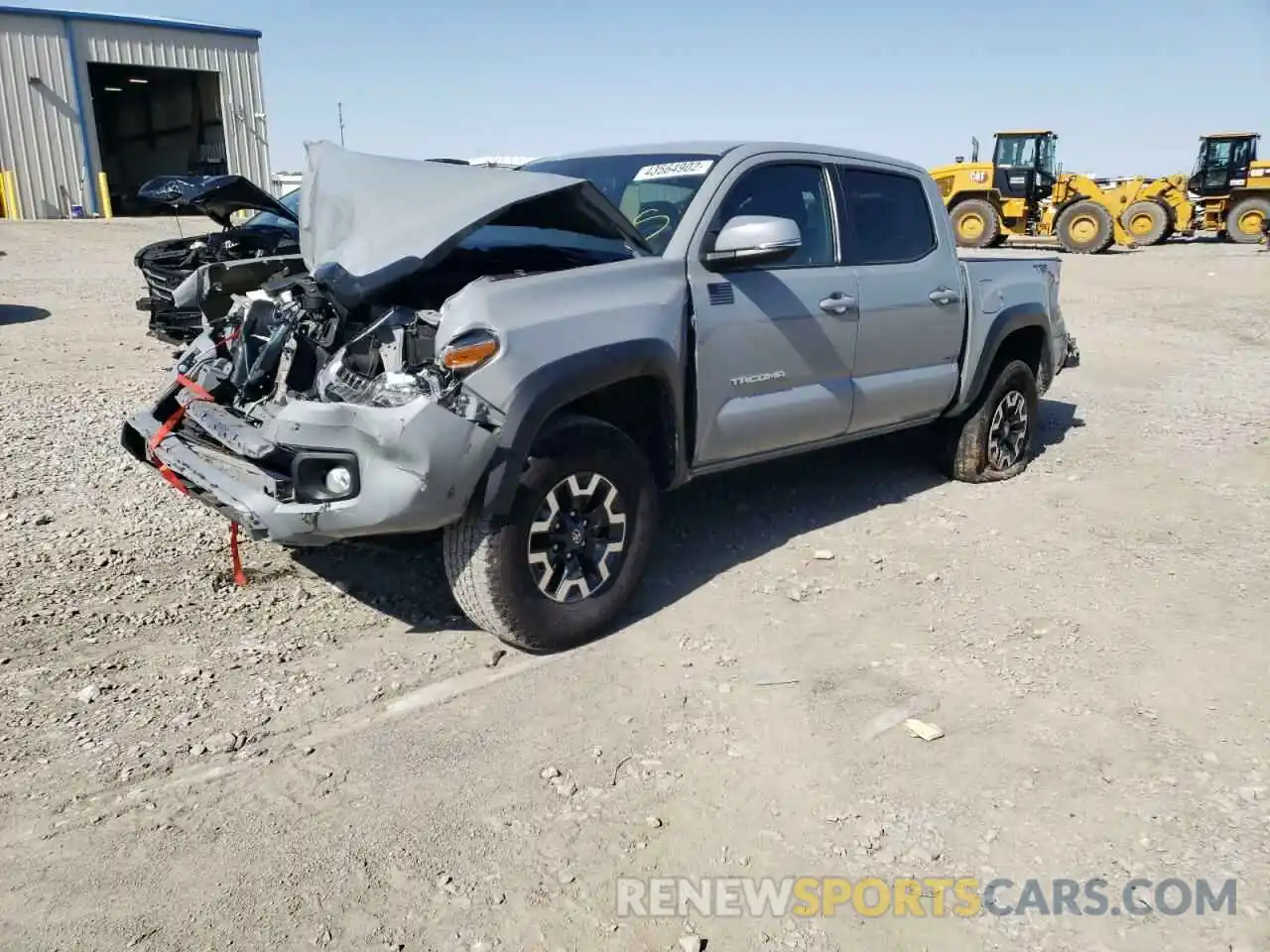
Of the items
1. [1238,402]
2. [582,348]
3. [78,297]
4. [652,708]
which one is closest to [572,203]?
[582,348]

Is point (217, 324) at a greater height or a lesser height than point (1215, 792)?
greater

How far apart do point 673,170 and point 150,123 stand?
32139 millimetres

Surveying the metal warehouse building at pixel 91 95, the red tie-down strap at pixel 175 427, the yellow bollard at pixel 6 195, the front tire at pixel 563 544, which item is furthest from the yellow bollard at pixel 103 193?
the front tire at pixel 563 544

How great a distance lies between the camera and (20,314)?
10617 millimetres

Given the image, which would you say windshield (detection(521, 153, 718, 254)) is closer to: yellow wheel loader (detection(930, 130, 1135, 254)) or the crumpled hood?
the crumpled hood

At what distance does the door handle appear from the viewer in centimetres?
451

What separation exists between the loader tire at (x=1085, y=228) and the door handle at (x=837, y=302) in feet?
69.1

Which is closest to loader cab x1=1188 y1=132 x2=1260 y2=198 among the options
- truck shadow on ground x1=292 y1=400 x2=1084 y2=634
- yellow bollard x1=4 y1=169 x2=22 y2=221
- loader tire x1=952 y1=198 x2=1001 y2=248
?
loader tire x1=952 y1=198 x2=1001 y2=248

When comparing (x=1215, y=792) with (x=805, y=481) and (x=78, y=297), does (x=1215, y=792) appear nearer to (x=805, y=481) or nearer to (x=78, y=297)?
(x=805, y=481)

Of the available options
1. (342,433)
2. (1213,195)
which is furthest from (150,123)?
(342,433)

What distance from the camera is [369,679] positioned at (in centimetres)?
355

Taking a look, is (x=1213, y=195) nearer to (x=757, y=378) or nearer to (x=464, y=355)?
(x=757, y=378)

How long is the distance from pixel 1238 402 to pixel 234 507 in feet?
26.9

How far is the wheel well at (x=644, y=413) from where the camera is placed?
3.88 metres
